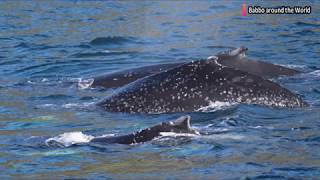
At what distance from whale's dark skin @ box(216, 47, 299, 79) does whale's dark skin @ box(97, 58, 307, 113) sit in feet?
5.25

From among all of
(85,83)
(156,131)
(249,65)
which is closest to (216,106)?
(156,131)

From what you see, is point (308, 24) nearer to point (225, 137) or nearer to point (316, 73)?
point (316, 73)

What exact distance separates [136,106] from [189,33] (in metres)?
16.1

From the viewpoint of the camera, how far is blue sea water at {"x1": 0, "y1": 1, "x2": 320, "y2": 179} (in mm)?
10297

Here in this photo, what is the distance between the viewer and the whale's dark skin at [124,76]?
16.5 meters

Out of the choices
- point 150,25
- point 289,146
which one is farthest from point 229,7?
point 289,146

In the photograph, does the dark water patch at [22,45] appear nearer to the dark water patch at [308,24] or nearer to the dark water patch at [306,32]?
the dark water patch at [306,32]

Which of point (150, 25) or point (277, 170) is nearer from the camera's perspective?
point (277, 170)

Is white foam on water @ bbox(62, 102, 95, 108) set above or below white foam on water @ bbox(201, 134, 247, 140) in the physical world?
below

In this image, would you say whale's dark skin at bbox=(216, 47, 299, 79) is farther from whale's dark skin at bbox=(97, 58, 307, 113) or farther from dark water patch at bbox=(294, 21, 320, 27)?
dark water patch at bbox=(294, 21, 320, 27)

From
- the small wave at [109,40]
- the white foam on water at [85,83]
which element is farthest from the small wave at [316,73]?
the small wave at [109,40]

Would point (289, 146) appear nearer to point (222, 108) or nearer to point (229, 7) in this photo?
point (222, 108)

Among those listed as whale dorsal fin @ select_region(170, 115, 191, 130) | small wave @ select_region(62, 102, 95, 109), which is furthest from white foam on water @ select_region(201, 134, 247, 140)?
small wave @ select_region(62, 102, 95, 109)

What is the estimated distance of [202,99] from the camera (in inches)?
524
